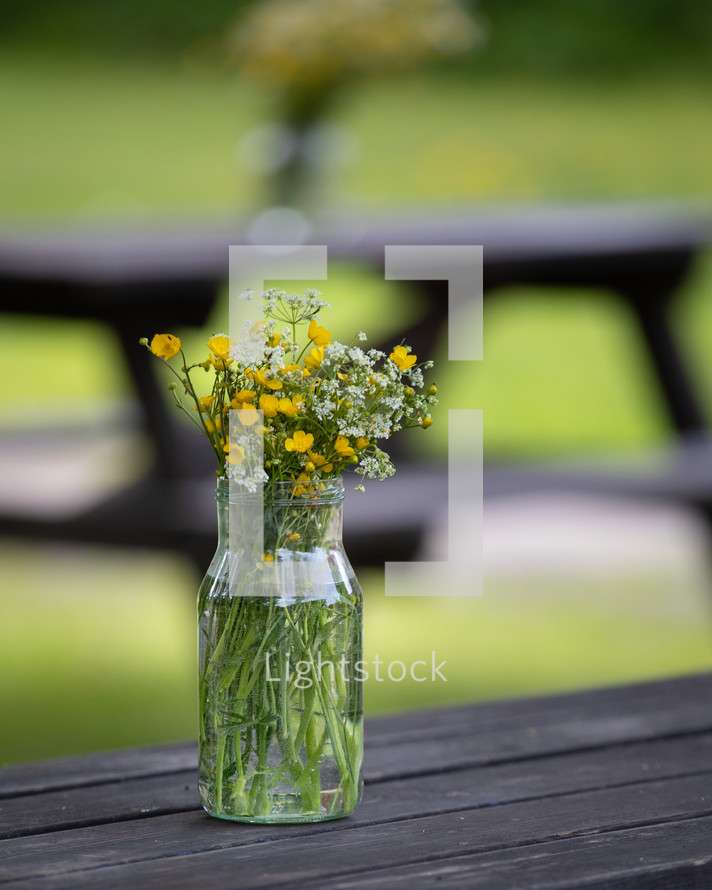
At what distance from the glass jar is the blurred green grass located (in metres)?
1.26

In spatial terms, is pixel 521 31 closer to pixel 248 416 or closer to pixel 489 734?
pixel 489 734

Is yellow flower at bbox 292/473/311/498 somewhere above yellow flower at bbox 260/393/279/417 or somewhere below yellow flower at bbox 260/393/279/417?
below

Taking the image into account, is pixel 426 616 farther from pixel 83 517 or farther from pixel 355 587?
pixel 355 587

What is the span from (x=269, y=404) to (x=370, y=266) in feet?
Answer: 5.02

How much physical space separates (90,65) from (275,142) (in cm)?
720

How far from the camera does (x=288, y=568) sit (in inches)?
34.6

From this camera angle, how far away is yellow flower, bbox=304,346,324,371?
84 centimetres

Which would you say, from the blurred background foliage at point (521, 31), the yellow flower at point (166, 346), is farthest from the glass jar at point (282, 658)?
the blurred background foliage at point (521, 31)

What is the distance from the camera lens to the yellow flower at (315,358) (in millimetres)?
843

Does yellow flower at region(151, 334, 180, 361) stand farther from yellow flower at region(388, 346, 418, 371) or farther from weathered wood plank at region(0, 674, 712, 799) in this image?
weathered wood plank at region(0, 674, 712, 799)

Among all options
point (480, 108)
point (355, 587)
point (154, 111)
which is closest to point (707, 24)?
point (480, 108)

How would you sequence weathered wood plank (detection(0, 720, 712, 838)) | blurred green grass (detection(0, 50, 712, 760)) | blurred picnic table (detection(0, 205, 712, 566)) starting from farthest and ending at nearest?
1. blurred green grass (detection(0, 50, 712, 760))
2. blurred picnic table (detection(0, 205, 712, 566))
3. weathered wood plank (detection(0, 720, 712, 838))

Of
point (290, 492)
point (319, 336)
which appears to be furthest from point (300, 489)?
point (319, 336)

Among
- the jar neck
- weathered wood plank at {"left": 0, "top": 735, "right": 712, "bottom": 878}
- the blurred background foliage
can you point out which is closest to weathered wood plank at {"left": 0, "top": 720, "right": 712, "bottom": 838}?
weathered wood plank at {"left": 0, "top": 735, "right": 712, "bottom": 878}
